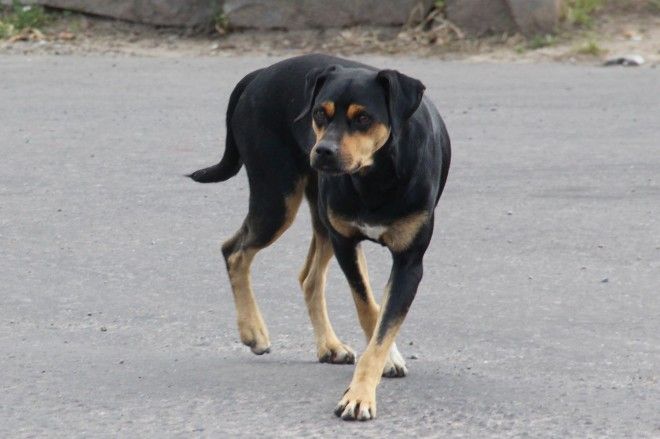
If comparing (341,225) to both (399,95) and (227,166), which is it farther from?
(227,166)

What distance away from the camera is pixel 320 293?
6227 millimetres

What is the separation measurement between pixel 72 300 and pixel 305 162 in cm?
159

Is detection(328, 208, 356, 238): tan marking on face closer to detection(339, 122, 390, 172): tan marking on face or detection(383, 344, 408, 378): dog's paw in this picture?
detection(339, 122, 390, 172): tan marking on face

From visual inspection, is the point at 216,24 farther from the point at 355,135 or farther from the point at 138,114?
the point at 355,135

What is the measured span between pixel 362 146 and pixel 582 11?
9648mm

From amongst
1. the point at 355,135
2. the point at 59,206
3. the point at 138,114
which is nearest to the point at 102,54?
the point at 138,114

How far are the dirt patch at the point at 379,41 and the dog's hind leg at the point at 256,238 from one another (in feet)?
25.4

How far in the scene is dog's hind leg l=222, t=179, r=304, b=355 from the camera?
6020 millimetres

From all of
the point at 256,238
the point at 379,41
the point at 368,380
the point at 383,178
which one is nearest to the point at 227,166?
the point at 256,238

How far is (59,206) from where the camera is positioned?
8805 millimetres

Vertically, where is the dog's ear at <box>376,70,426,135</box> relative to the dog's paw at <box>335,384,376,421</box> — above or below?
above

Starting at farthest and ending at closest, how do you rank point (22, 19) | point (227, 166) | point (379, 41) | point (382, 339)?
point (22, 19) → point (379, 41) → point (227, 166) → point (382, 339)

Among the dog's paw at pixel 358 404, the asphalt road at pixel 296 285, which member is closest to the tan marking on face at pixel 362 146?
the dog's paw at pixel 358 404

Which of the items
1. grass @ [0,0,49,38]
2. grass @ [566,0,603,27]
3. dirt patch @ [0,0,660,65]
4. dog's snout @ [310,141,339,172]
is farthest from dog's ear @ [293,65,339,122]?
grass @ [0,0,49,38]
